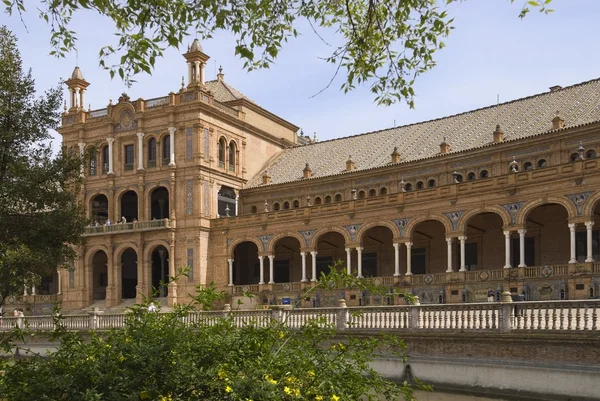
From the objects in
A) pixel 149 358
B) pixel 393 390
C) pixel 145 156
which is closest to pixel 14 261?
pixel 149 358

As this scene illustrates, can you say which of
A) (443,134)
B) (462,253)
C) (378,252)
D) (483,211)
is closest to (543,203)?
(483,211)

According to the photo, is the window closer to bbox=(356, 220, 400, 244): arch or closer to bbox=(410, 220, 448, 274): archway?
bbox=(356, 220, 400, 244): arch

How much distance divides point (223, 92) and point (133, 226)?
12.2 metres

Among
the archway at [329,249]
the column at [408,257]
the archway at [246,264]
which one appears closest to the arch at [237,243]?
the archway at [246,264]

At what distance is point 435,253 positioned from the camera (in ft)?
127

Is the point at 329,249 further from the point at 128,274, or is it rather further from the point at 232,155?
the point at 128,274

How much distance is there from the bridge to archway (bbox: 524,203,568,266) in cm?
1670

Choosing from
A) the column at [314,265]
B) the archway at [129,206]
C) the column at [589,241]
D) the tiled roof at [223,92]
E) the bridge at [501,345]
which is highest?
the tiled roof at [223,92]

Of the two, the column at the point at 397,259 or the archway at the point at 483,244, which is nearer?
the archway at the point at 483,244

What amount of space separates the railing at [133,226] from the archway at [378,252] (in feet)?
39.9

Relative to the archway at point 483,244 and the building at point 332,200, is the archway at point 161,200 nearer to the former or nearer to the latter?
the building at point 332,200

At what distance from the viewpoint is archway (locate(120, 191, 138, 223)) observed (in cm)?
4825

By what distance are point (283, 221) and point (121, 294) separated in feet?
40.0

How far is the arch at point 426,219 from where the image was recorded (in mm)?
34819
